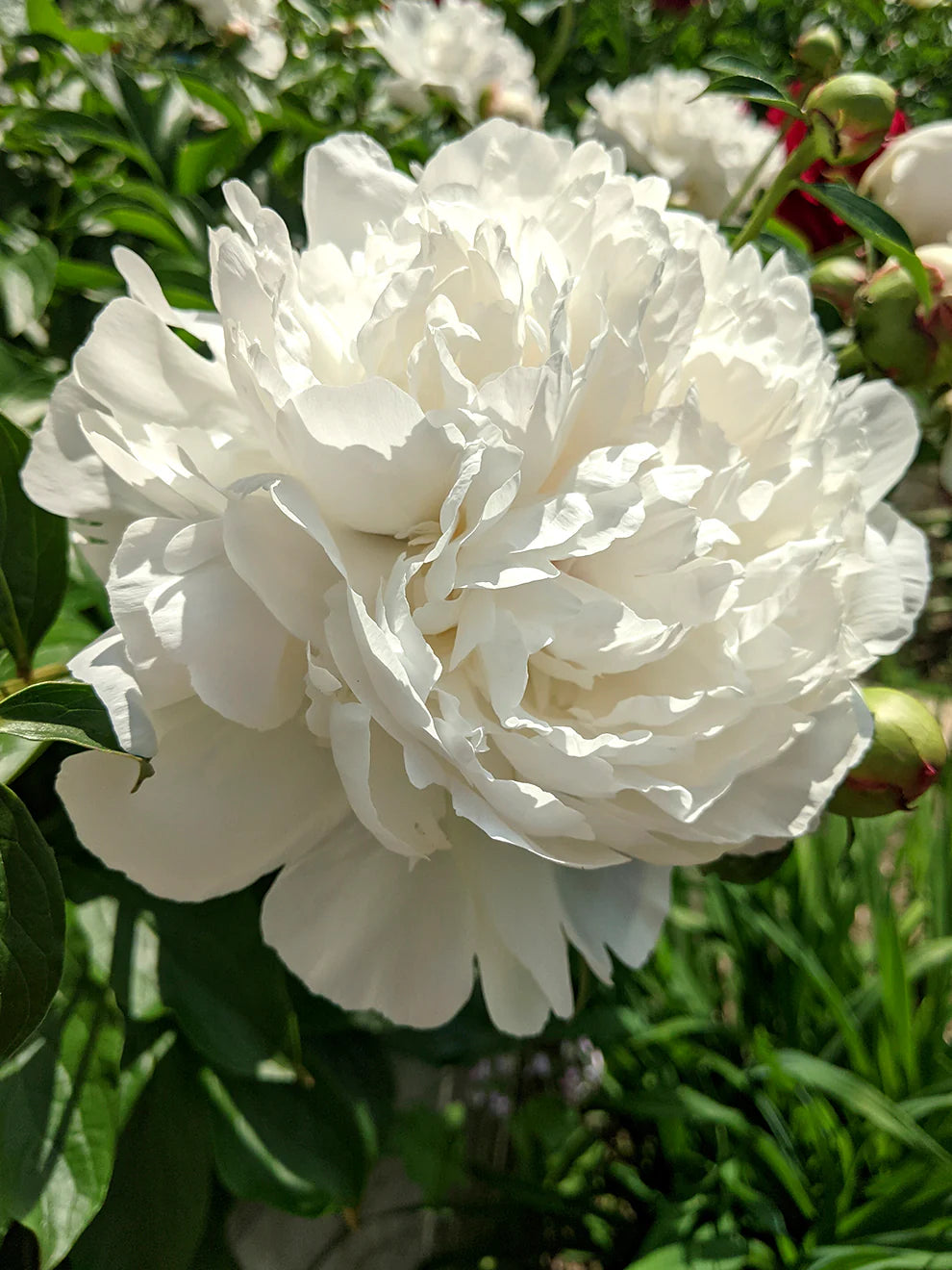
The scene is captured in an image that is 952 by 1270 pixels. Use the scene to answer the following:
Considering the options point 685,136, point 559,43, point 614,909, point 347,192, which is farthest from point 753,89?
point 559,43

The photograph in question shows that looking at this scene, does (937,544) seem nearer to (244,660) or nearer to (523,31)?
(523,31)

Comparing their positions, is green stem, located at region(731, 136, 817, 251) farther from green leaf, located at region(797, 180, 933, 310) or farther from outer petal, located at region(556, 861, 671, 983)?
outer petal, located at region(556, 861, 671, 983)

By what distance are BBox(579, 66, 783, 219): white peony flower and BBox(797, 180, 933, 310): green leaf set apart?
46 cm

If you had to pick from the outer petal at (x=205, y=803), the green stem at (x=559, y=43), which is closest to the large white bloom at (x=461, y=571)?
the outer petal at (x=205, y=803)

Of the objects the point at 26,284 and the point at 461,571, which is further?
the point at 26,284

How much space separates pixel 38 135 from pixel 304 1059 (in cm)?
49

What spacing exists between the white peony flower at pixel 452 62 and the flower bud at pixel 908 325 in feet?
1.49

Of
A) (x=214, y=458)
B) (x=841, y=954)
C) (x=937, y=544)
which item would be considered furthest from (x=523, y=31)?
(x=937, y=544)

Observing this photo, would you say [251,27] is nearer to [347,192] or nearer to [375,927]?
[347,192]

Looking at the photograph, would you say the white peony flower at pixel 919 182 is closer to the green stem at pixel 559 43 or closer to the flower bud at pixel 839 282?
the flower bud at pixel 839 282

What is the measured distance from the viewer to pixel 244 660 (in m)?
0.24

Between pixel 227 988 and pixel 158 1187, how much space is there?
77mm

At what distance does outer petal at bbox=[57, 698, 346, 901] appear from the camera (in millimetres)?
247

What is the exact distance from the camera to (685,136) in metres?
0.77
